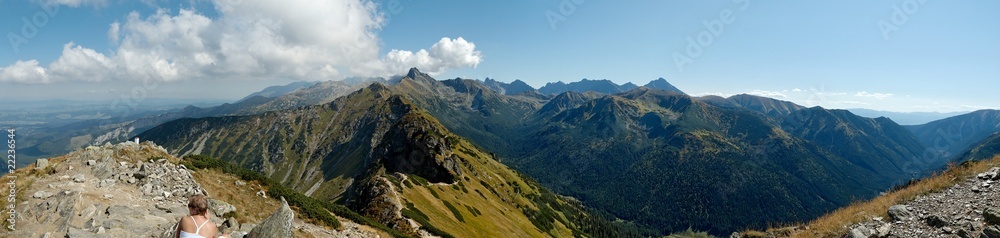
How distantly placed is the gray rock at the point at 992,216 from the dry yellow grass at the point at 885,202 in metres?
3.86

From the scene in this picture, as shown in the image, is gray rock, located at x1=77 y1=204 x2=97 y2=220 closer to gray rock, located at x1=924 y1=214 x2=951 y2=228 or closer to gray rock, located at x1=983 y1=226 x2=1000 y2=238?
gray rock, located at x1=983 y1=226 x2=1000 y2=238

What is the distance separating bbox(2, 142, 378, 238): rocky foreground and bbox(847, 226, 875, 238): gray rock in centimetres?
2802

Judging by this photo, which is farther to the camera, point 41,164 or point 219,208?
point 41,164

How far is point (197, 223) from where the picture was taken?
11.8 meters

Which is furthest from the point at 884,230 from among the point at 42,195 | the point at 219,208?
the point at 42,195

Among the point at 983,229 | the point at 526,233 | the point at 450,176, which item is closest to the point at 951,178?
the point at 983,229

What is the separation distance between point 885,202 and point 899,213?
9.65 feet

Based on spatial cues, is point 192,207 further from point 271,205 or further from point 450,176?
point 450,176

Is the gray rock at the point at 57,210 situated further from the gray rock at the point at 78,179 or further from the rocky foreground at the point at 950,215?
the rocky foreground at the point at 950,215

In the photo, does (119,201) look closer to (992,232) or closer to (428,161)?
(992,232)

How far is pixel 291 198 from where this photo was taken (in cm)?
3569

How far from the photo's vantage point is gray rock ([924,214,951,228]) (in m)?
19.8

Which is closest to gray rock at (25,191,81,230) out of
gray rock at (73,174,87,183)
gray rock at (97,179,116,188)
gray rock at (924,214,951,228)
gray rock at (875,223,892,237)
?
gray rock at (97,179,116,188)

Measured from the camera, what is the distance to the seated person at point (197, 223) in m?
11.5
